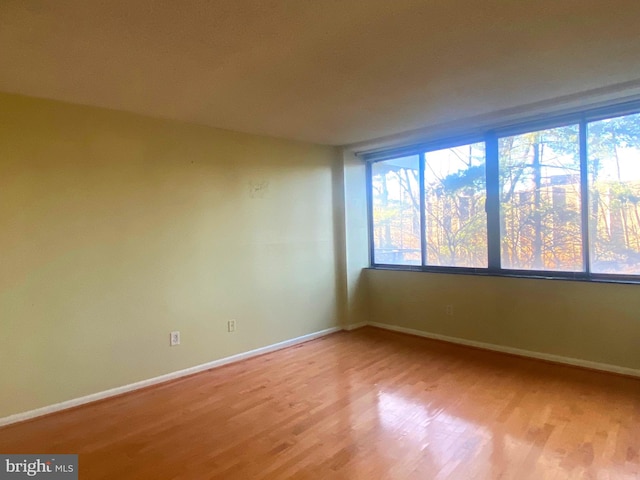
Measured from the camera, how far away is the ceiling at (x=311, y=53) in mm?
1787

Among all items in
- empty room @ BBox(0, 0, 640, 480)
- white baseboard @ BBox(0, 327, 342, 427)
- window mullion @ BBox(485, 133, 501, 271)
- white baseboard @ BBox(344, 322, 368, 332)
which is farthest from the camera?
white baseboard @ BBox(344, 322, 368, 332)

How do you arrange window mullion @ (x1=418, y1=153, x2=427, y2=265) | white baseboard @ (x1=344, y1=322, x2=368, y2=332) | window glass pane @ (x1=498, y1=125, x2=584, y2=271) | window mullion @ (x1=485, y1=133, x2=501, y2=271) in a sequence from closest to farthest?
window glass pane @ (x1=498, y1=125, x2=584, y2=271) < window mullion @ (x1=485, y1=133, x2=501, y2=271) < window mullion @ (x1=418, y1=153, x2=427, y2=265) < white baseboard @ (x1=344, y1=322, x2=368, y2=332)

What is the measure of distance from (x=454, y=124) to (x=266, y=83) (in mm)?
2033

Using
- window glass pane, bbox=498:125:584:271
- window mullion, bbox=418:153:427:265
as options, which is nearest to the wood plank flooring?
window glass pane, bbox=498:125:584:271

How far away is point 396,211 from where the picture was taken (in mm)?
4859

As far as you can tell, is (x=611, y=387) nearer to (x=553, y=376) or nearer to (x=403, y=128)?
(x=553, y=376)

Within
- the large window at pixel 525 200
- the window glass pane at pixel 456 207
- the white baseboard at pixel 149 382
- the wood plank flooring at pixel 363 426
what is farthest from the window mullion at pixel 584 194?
the white baseboard at pixel 149 382

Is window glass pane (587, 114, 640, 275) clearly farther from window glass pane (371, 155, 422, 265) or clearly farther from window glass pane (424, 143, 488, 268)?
window glass pane (371, 155, 422, 265)

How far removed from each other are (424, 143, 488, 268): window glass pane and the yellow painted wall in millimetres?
273

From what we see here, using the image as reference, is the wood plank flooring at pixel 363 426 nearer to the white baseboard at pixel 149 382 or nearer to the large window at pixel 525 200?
the white baseboard at pixel 149 382

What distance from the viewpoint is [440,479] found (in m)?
1.94

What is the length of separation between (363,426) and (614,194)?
282 cm

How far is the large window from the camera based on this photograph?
129 inches

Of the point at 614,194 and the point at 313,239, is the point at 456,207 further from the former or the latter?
the point at 313,239
